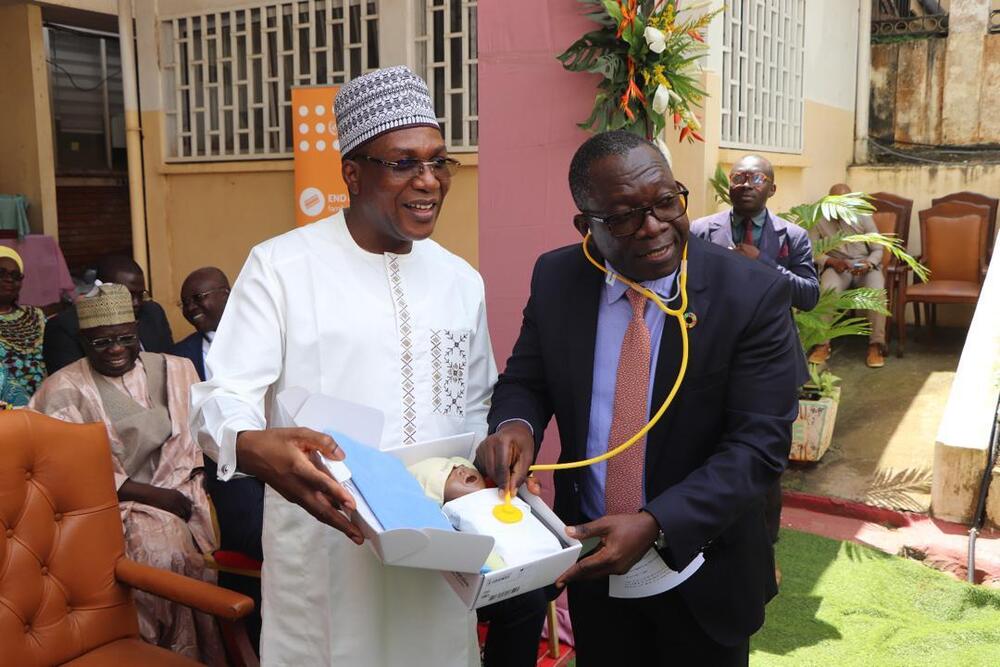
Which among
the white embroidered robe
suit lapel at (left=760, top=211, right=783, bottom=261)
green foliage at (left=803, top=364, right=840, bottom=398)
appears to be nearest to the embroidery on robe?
the white embroidered robe

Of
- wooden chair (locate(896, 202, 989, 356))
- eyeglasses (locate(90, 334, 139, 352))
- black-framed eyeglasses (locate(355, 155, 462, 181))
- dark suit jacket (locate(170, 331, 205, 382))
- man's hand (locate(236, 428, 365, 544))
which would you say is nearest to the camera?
man's hand (locate(236, 428, 365, 544))

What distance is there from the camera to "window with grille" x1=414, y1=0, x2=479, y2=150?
7.13 meters

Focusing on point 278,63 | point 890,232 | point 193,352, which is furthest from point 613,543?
point 890,232

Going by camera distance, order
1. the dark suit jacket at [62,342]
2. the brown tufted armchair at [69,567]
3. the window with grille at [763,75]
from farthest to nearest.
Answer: the window with grille at [763,75], the dark suit jacket at [62,342], the brown tufted armchair at [69,567]

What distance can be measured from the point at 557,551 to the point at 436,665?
0.71 metres

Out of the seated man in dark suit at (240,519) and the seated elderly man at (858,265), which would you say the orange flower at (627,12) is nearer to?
the seated man in dark suit at (240,519)

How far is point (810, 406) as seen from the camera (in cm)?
570

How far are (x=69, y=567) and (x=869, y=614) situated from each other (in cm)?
329

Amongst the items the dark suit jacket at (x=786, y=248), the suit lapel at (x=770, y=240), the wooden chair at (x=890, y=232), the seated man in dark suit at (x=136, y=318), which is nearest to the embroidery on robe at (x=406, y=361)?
the dark suit jacket at (x=786, y=248)

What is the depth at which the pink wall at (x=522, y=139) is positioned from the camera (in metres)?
3.92

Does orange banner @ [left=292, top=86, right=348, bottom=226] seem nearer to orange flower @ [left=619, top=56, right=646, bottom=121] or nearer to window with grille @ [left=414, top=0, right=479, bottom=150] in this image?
window with grille @ [left=414, top=0, right=479, bottom=150]

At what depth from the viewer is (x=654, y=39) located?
3.57 m

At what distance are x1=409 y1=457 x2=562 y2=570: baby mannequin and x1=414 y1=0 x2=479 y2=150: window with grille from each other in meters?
5.50

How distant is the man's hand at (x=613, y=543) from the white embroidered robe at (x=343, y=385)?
1.68 feet
